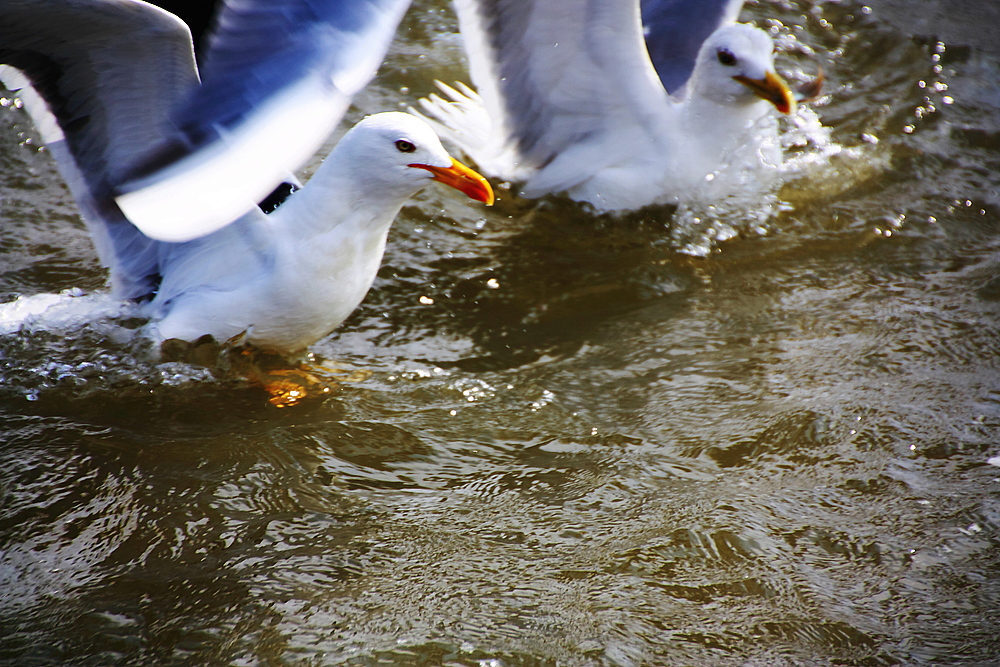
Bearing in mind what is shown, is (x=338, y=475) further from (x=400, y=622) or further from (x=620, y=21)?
(x=620, y=21)

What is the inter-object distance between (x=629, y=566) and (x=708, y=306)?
1.34 m

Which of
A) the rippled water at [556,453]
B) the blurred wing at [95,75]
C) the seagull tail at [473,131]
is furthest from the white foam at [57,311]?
the seagull tail at [473,131]

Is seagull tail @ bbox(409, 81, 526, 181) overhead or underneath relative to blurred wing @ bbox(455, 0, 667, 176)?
underneath

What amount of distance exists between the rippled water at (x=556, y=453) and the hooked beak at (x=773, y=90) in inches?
15.3

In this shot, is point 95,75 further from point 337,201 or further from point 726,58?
point 726,58

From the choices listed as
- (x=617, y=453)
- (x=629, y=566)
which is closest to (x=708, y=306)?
(x=617, y=453)

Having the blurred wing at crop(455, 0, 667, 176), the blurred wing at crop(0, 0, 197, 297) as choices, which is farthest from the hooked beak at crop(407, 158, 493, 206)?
the blurred wing at crop(455, 0, 667, 176)

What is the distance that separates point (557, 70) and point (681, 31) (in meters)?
1.00

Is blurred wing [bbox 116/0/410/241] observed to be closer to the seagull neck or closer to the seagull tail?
the seagull neck

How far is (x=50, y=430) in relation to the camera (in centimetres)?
243

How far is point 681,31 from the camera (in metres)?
4.23

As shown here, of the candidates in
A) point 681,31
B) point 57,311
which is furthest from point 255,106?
point 681,31

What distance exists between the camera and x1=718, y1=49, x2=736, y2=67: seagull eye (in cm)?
357

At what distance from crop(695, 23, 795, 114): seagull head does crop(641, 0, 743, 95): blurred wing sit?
19.1 inches
